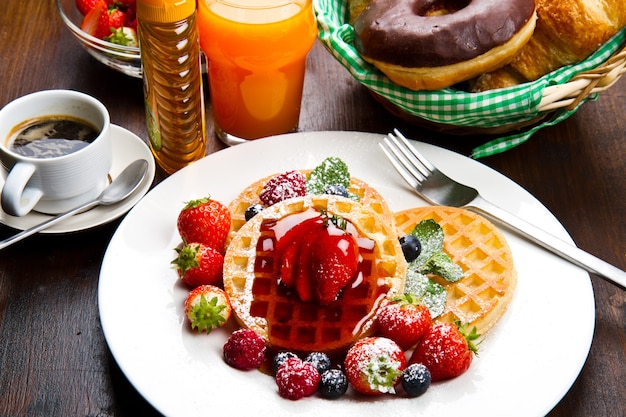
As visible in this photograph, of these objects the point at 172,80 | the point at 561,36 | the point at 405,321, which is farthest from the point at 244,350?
the point at 561,36

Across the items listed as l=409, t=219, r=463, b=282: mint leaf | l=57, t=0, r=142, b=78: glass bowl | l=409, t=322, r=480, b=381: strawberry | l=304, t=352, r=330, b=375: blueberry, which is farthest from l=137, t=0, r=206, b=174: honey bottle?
l=409, t=322, r=480, b=381: strawberry

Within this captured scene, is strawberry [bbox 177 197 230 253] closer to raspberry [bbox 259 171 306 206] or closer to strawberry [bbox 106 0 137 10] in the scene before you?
raspberry [bbox 259 171 306 206]

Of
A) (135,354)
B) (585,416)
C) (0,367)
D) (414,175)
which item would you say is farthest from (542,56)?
(0,367)

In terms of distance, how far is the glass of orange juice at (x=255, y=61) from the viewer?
77.6 inches

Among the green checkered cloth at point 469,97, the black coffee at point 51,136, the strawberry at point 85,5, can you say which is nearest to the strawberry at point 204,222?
the black coffee at point 51,136

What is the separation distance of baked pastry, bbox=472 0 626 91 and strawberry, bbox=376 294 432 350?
2.46ft

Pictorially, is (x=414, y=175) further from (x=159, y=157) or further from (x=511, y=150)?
(x=159, y=157)

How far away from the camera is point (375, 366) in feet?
4.74

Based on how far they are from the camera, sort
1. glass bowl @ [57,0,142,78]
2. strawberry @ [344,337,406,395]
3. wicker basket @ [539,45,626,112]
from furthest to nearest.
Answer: glass bowl @ [57,0,142,78] → wicker basket @ [539,45,626,112] → strawberry @ [344,337,406,395]

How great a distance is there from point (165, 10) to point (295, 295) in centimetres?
73

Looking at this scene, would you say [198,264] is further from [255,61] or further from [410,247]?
[255,61]

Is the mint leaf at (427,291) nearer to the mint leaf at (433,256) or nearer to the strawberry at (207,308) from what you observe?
the mint leaf at (433,256)

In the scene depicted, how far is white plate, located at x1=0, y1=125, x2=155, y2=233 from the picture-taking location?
184cm

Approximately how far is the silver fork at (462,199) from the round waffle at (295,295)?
208mm
